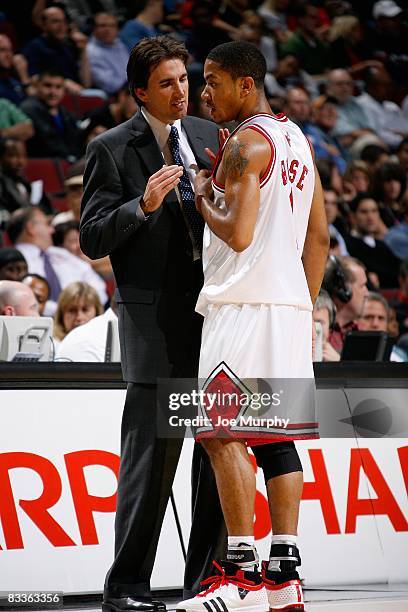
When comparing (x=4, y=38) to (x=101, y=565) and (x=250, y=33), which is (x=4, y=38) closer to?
(x=250, y=33)

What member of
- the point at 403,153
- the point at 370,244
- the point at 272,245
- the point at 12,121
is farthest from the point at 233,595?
the point at 403,153

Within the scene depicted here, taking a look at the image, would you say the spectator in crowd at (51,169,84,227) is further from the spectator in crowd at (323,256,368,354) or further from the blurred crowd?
the spectator in crowd at (323,256,368,354)

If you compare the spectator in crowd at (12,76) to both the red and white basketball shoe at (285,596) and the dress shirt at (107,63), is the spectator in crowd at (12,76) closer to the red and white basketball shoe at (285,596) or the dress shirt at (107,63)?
the dress shirt at (107,63)

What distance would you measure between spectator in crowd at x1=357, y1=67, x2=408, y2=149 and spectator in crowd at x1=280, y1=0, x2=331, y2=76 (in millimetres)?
656

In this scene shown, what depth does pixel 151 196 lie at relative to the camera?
147 inches

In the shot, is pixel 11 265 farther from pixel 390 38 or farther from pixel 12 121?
pixel 390 38

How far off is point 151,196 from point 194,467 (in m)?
1.02

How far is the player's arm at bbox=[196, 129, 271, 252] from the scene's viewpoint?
3.49m

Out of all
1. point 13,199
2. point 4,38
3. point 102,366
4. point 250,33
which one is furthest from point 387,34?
point 102,366

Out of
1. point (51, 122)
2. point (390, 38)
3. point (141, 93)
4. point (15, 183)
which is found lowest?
point (15, 183)

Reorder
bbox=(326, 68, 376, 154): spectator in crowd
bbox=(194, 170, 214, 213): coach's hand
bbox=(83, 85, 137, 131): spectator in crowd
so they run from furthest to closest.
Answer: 1. bbox=(326, 68, 376, 154): spectator in crowd
2. bbox=(83, 85, 137, 131): spectator in crowd
3. bbox=(194, 170, 214, 213): coach's hand

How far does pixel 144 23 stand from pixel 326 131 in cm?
250

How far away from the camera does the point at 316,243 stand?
3.85 m

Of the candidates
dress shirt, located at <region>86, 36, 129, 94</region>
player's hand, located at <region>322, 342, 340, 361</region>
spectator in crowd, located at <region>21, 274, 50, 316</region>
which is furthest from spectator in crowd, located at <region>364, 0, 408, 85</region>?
player's hand, located at <region>322, 342, 340, 361</region>
